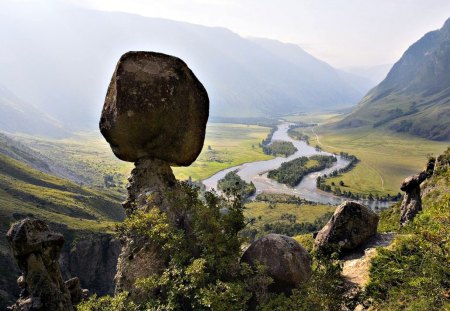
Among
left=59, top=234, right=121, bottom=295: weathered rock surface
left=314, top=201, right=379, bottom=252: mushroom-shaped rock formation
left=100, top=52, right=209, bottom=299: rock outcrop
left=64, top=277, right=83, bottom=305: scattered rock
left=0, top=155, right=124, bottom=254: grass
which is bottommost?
left=59, top=234, right=121, bottom=295: weathered rock surface

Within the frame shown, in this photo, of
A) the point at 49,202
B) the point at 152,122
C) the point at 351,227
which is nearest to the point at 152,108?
the point at 152,122

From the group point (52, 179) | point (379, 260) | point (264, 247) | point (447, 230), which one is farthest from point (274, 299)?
point (52, 179)

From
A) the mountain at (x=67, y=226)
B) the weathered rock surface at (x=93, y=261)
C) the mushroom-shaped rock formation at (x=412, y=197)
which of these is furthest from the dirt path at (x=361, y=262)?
the weathered rock surface at (x=93, y=261)

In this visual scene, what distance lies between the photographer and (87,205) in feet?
564

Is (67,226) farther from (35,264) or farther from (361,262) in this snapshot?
(35,264)

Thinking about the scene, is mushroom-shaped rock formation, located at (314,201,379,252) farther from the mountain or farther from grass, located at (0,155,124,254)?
grass, located at (0,155,124,254)

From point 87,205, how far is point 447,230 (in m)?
172

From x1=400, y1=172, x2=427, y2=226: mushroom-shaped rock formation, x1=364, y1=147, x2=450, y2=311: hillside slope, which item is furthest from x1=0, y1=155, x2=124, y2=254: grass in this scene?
x1=364, y1=147, x2=450, y2=311: hillside slope

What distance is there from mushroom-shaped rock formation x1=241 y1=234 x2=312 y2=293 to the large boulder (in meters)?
10.8

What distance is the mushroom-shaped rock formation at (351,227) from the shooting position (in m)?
Result: 40.9

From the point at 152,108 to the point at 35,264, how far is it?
1493cm

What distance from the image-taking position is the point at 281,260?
29.0 metres

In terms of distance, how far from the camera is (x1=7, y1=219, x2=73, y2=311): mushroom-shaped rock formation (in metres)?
21.2

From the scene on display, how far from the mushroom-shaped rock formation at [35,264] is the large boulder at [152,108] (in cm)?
1160
